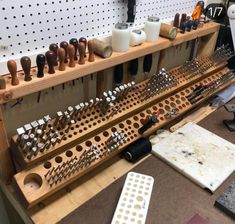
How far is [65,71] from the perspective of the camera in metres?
0.65

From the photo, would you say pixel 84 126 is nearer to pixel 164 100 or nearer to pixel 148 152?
pixel 148 152

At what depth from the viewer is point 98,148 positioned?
2.42 ft

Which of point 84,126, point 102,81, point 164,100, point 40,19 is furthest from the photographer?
point 164,100

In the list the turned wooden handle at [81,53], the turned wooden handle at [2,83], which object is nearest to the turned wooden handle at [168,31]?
the turned wooden handle at [81,53]

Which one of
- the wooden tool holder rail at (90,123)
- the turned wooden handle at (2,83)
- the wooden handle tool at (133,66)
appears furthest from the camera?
the wooden handle tool at (133,66)

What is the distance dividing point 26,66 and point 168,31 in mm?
490

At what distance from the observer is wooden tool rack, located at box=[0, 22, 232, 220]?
0.63m

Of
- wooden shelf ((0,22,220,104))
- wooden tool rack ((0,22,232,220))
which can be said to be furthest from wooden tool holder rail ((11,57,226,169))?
wooden shelf ((0,22,220,104))

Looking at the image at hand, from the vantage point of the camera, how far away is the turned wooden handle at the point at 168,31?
2.81ft

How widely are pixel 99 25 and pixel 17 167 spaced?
0.48 meters

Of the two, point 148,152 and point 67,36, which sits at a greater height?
point 67,36

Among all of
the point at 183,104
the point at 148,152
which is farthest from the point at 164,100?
the point at 148,152

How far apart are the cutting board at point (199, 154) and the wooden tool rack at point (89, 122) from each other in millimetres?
68

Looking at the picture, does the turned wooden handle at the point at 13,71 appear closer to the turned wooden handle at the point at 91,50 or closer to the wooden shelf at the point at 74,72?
the wooden shelf at the point at 74,72
